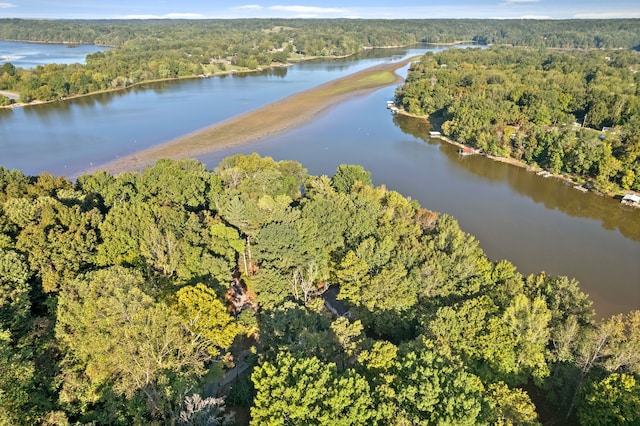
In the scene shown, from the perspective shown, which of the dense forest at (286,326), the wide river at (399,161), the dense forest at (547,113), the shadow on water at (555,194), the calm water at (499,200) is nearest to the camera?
the dense forest at (286,326)

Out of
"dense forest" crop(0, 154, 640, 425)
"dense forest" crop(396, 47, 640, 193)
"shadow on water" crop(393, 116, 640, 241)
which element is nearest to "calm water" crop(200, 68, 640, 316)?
"shadow on water" crop(393, 116, 640, 241)

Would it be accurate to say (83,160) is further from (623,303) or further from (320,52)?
(320,52)

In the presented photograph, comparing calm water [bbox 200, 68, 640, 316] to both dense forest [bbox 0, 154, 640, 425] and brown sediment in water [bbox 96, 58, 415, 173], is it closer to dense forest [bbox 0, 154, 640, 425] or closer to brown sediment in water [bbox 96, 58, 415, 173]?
brown sediment in water [bbox 96, 58, 415, 173]

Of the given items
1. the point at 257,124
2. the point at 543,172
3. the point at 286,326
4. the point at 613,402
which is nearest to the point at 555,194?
the point at 543,172

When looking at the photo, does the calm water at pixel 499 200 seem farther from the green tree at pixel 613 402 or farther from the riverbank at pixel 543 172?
the green tree at pixel 613 402

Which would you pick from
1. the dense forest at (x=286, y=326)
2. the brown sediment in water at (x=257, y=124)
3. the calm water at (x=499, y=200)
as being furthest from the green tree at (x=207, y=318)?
the brown sediment in water at (x=257, y=124)
